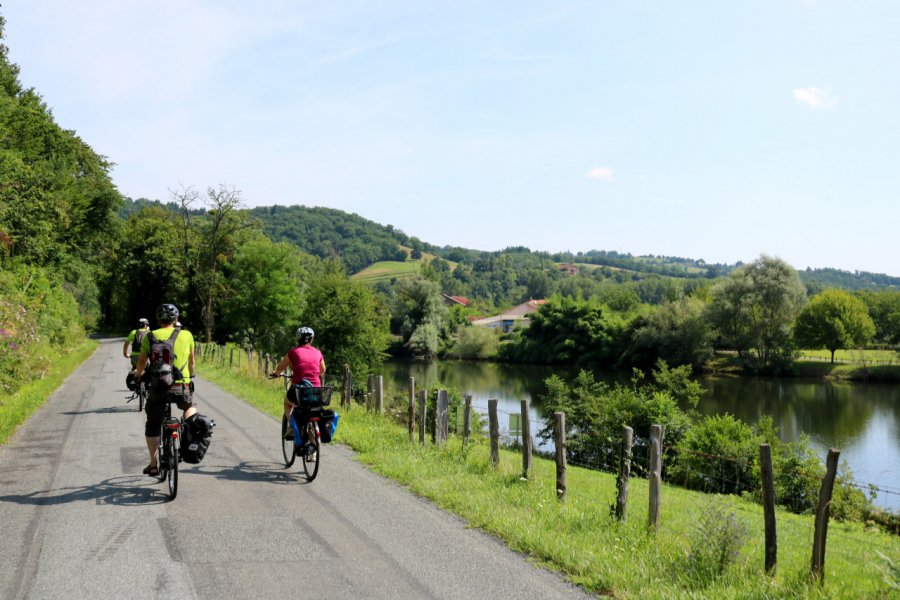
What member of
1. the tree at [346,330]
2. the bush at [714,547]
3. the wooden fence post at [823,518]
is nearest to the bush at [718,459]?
the bush at [714,547]

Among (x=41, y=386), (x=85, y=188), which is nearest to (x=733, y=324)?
(x=85, y=188)

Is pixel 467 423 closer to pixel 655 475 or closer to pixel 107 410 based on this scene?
pixel 655 475

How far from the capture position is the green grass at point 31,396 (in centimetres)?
1196

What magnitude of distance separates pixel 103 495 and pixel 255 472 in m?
2.02

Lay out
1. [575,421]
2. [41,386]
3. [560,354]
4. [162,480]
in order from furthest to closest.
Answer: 1. [560,354]
2. [575,421]
3. [41,386]
4. [162,480]

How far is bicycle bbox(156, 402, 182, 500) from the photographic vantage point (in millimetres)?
7574

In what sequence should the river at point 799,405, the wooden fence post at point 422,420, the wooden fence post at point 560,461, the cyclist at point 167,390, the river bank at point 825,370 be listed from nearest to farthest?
the cyclist at point 167,390
the wooden fence post at point 560,461
the wooden fence post at point 422,420
the river at point 799,405
the river bank at point 825,370

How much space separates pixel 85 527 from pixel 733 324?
2637 inches

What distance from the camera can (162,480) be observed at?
8070 mm

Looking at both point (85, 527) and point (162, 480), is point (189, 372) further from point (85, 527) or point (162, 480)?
point (85, 527)

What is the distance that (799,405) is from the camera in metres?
46.3

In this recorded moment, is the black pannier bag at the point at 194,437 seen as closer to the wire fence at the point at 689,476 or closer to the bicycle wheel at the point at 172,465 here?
the bicycle wheel at the point at 172,465

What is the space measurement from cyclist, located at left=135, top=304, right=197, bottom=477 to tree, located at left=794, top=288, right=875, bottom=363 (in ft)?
228

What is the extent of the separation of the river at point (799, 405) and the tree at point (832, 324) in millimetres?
10923
